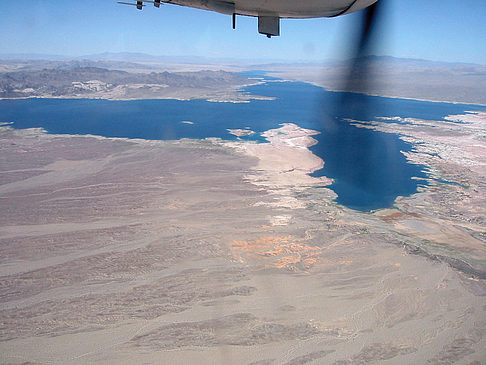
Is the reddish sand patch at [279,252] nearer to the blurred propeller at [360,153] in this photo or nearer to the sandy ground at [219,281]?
the sandy ground at [219,281]

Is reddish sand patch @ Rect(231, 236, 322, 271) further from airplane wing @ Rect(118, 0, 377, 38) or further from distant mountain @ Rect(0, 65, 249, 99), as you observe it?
distant mountain @ Rect(0, 65, 249, 99)

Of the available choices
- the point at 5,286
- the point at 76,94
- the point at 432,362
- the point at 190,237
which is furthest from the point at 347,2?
the point at 76,94

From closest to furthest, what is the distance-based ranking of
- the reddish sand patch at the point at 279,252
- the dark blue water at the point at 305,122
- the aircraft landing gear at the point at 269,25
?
1. the aircraft landing gear at the point at 269,25
2. the reddish sand patch at the point at 279,252
3. the dark blue water at the point at 305,122

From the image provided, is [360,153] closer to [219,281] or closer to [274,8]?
[219,281]

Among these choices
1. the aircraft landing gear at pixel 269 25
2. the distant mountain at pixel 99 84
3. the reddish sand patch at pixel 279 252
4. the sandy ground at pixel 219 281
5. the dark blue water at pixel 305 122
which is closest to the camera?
the aircraft landing gear at pixel 269 25

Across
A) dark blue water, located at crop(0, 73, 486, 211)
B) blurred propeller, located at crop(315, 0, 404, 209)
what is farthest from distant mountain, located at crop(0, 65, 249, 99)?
blurred propeller, located at crop(315, 0, 404, 209)

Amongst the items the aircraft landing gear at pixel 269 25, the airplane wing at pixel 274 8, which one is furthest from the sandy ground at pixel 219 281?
the airplane wing at pixel 274 8
